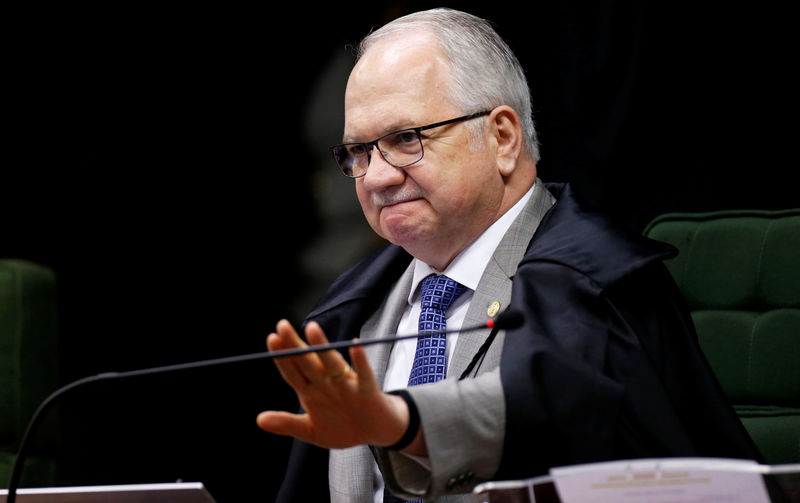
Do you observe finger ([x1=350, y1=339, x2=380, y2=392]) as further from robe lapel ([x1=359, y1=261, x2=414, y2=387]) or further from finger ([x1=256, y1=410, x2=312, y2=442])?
robe lapel ([x1=359, y1=261, x2=414, y2=387])

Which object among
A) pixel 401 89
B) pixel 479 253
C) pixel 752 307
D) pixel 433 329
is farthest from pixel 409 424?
pixel 752 307

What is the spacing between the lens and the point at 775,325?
1.77 m

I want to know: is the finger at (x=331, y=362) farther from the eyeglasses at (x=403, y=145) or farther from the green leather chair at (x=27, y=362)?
the green leather chair at (x=27, y=362)

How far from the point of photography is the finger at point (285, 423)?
1.16 meters

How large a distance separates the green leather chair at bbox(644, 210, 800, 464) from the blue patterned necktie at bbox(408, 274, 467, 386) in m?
0.51

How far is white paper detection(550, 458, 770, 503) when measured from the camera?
0.85 m

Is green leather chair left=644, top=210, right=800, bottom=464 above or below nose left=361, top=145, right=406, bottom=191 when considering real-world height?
below

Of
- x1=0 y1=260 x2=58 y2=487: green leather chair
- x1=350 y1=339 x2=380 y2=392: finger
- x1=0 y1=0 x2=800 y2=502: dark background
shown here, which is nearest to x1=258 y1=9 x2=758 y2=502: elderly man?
x1=350 y1=339 x2=380 y2=392: finger

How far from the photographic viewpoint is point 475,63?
181 centimetres

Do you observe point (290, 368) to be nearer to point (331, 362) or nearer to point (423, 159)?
point (331, 362)

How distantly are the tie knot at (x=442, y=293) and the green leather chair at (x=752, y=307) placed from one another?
49 centimetres

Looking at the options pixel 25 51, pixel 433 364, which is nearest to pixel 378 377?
pixel 433 364

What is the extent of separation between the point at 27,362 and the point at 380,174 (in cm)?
129

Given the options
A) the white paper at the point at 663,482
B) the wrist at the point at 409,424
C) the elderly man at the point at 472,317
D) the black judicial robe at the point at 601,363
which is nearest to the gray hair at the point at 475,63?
the elderly man at the point at 472,317
